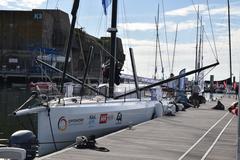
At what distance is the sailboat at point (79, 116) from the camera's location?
1309 centimetres

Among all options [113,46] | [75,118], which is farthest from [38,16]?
[75,118]

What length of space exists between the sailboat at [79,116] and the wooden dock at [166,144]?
0.97 meters

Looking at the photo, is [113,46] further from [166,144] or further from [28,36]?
[28,36]

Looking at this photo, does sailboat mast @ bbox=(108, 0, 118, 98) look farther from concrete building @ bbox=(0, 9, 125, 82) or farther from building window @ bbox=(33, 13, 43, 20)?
building window @ bbox=(33, 13, 43, 20)

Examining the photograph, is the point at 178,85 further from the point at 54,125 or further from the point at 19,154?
the point at 19,154

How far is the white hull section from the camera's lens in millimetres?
13148

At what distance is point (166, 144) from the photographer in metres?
12.7

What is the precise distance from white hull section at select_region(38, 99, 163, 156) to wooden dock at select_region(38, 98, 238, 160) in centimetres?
90

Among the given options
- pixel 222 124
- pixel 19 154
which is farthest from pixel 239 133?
pixel 222 124

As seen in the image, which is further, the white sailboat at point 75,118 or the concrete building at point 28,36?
the concrete building at point 28,36

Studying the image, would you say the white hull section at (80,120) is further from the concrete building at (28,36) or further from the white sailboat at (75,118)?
the concrete building at (28,36)

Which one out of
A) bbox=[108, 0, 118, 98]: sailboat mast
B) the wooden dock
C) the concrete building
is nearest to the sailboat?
bbox=[108, 0, 118, 98]: sailboat mast

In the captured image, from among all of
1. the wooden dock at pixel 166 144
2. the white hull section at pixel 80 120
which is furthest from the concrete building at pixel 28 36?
the wooden dock at pixel 166 144

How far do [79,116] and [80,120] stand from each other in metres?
0.16
